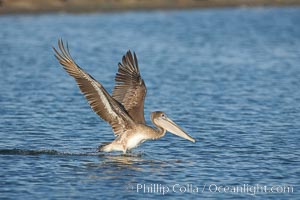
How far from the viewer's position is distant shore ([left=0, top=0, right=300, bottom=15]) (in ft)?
107

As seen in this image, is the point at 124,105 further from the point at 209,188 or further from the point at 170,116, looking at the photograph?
the point at 170,116

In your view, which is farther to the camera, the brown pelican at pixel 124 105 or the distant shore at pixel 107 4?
the distant shore at pixel 107 4

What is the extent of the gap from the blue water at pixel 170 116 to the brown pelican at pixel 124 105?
11.5 inches

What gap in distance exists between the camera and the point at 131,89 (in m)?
10.3

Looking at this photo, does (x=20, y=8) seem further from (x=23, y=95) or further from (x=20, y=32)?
(x=23, y=95)

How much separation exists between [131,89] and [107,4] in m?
26.1

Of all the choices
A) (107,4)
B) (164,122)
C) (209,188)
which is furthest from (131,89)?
(107,4)

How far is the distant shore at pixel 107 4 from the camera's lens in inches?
1282

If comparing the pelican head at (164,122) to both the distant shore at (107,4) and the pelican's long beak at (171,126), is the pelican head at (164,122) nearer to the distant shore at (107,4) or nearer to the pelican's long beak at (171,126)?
the pelican's long beak at (171,126)

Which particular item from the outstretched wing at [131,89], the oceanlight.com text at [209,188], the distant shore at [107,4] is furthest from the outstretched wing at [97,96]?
the distant shore at [107,4]

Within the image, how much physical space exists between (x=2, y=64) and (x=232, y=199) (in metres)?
13.3

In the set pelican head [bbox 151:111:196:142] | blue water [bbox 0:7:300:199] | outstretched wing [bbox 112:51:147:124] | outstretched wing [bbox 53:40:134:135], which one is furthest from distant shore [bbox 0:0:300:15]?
outstretched wing [bbox 53:40:134:135]

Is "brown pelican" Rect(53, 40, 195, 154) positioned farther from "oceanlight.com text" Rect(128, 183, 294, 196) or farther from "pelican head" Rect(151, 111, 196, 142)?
"oceanlight.com text" Rect(128, 183, 294, 196)

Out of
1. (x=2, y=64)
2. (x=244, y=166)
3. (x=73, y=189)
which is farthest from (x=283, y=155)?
(x=2, y=64)
